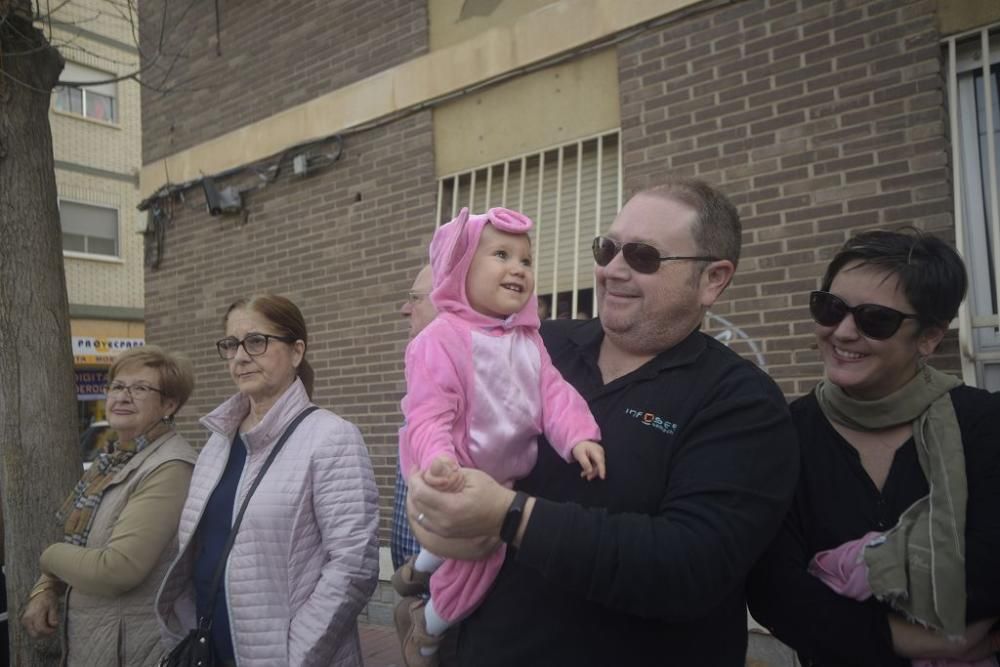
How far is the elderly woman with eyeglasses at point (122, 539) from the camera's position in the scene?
2.75 m

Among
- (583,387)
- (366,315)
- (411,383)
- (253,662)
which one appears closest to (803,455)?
(583,387)

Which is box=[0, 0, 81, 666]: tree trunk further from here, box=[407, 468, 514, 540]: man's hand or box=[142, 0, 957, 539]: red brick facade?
box=[407, 468, 514, 540]: man's hand

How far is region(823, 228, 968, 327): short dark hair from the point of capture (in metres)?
1.92

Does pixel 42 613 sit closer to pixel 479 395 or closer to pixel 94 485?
pixel 94 485

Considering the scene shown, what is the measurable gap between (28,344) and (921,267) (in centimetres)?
386

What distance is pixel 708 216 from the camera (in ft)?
5.75

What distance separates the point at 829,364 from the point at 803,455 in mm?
254

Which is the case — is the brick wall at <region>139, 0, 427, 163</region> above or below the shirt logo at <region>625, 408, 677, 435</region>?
above

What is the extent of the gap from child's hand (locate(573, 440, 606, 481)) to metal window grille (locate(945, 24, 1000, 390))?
3083 millimetres

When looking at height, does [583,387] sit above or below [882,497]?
above

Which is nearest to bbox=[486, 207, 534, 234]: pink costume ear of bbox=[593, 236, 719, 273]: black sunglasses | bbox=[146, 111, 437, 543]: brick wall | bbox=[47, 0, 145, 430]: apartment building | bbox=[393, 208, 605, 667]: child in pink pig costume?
bbox=[393, 208, 605, 667]: child in pink pig costume

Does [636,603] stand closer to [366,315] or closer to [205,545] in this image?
[205,545]

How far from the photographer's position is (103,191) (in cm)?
1861

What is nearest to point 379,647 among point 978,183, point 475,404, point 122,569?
point 122,569
